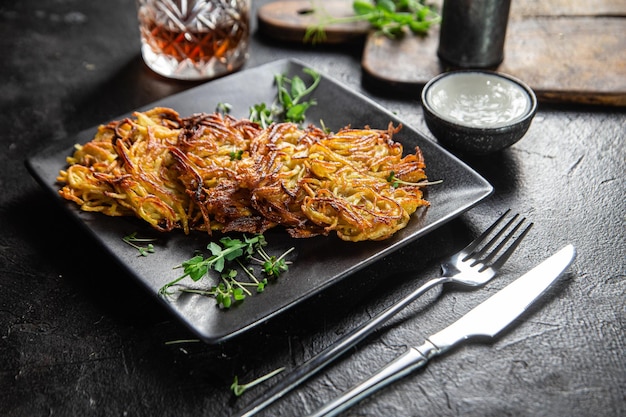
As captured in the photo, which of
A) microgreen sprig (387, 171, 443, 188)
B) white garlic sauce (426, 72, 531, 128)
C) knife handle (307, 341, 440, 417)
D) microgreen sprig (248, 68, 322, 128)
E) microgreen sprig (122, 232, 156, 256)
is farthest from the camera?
microgreen sprig (248, 68, 322, 128)

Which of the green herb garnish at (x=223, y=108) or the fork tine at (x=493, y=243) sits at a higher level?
the green herb garnish at (x=223, y=108)

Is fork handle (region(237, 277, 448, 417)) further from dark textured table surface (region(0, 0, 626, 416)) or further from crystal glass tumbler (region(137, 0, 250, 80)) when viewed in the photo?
crystal glass tumbler (region(137, 0, 250, 80))

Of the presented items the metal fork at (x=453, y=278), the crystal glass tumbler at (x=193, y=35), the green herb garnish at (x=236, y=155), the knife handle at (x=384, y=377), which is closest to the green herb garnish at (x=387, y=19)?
the crystal glass tumbler at (x=193, y=35)

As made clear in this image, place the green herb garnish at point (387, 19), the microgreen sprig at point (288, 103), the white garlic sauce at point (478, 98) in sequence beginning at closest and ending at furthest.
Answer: the white garlic sauce at point (478, 98) → the microgreen sprig at point (288, 103) → the green herb garnish at point (387, 19)

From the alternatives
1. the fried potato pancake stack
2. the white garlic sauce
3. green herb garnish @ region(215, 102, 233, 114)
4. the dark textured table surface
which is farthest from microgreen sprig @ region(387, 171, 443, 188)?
green herb garnish @ region(215, 102, 233, 114)

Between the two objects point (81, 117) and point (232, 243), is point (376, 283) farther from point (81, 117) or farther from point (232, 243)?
point (81, 117)

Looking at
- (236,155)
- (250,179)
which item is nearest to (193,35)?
(236,155)

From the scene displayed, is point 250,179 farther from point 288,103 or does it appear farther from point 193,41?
point 193,41

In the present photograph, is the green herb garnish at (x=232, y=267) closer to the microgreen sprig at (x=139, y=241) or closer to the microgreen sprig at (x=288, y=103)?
the microgreen sprig at (x=139, y=241)
